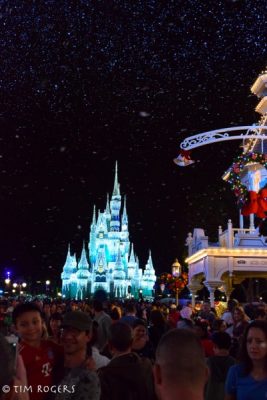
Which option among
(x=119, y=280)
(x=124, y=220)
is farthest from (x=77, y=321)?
(x=124, y=220)

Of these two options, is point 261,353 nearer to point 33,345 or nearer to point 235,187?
point 33,345

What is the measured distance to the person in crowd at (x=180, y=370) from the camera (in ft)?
8.18

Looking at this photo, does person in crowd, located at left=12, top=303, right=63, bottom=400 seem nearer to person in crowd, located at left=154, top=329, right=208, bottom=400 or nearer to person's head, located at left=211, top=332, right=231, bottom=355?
person in crowd, located at left=154, top=329, right=208, bottom=400

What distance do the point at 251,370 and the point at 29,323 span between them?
6.83ft

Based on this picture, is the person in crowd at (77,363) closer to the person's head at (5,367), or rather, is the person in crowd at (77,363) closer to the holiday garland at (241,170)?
the person's head at (5,367)

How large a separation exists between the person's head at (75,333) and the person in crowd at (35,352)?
4.4 inches

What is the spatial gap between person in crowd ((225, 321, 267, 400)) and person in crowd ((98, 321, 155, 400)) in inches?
29.3

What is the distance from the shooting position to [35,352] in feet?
16.0

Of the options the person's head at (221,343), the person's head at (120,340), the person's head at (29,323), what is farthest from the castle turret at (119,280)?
the person's head at (29,323)

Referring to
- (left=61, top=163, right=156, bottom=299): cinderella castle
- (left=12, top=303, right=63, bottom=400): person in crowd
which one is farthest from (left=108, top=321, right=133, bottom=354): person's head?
(left=61, top=163, right=156, bottom=299): cinderella castle

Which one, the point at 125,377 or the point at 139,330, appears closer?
the point at 125,377

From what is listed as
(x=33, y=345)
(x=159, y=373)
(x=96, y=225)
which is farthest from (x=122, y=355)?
(x=96, y=225)

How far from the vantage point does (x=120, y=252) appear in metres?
131

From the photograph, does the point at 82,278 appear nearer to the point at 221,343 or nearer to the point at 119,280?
the point at 119,280
